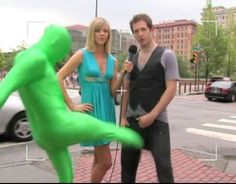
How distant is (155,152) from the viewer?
142 inches

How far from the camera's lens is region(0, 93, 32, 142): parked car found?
816cm

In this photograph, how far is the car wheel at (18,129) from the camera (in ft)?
27.1

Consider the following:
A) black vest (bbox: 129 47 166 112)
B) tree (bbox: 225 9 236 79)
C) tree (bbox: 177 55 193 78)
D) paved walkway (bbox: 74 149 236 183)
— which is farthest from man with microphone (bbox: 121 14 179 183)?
tree (bbox: 177 55 193 78)

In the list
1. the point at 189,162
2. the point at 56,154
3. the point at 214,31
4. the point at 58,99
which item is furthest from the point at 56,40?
the point at 214,31

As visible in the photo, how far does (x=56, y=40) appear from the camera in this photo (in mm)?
2896

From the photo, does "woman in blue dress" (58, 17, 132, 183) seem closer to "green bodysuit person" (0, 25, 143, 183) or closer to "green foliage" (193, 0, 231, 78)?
"green bodysuit person" (0, 25, 143, 183)

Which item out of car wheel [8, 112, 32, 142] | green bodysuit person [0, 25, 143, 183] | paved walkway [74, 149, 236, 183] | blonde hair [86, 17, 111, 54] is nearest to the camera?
green bodysuit person [0, 25, 143, 183]

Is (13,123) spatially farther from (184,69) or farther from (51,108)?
(184,69)

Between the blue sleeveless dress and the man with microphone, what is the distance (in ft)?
0.62

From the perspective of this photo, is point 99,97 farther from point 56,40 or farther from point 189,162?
point 189,162

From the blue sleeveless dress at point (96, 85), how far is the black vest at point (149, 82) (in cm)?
24

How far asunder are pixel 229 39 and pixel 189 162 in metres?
39.2

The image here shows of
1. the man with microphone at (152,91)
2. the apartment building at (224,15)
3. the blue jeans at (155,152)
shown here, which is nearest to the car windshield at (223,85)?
the blue jeans at (155,152)

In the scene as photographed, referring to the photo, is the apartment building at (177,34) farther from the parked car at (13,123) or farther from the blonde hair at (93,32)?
the blonde hair at (93,32)
